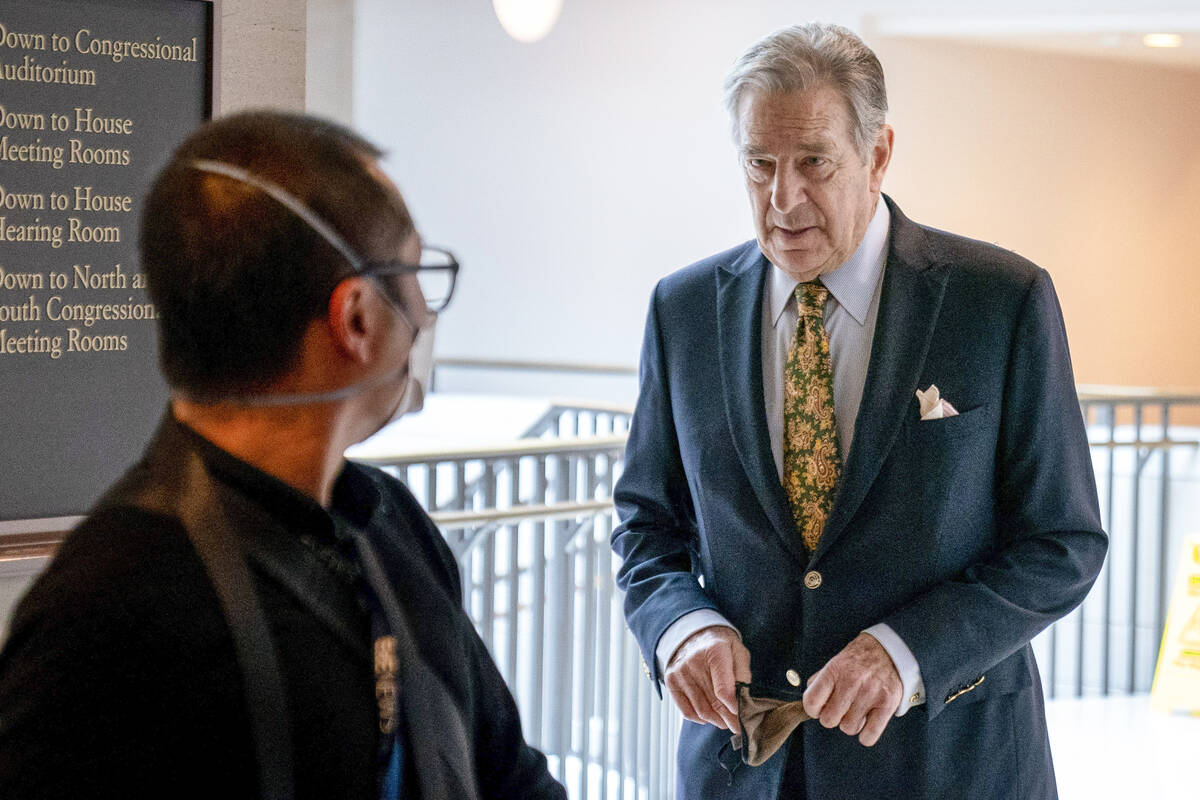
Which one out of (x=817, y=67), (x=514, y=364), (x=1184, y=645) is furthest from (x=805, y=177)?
(x=514, y=364)

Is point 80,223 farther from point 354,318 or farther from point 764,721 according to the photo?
point 764,721

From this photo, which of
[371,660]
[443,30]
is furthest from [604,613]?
[443,30]

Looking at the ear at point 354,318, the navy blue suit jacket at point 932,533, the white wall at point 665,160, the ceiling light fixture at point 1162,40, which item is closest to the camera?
the ear at point 354,318

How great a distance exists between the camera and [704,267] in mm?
1914

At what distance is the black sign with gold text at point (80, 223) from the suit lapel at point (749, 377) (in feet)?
2.83

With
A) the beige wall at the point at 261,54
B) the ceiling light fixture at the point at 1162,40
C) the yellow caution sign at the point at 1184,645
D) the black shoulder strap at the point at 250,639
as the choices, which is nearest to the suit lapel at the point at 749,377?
the beige wall at the point at 261,54

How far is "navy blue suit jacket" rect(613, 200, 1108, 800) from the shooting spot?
164 centimetres

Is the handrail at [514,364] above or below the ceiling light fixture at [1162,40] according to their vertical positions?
below

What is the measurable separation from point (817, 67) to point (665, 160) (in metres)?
7.27

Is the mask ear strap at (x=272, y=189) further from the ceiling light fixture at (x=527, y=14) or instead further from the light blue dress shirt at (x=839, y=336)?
the ceiling light fixture at (x=527, y=14)

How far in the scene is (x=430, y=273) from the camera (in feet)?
3.45

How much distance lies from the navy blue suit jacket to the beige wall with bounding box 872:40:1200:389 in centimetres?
665

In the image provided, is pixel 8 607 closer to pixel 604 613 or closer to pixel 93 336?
pixel 93 336

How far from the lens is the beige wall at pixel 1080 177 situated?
8.27 meters
